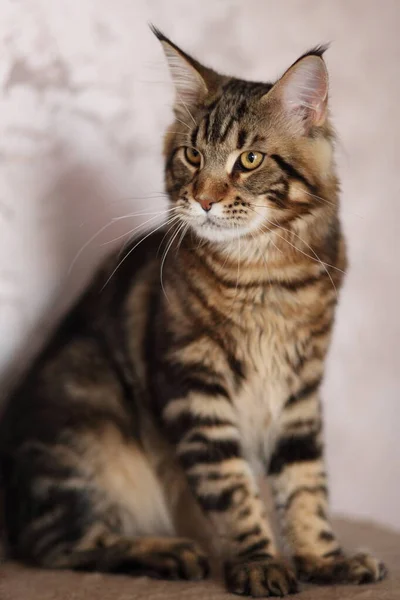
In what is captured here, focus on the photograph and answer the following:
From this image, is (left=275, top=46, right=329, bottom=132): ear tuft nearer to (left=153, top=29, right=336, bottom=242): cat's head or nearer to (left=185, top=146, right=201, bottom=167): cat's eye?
(left=153, top=29, right=336, bottom=242): cat's head

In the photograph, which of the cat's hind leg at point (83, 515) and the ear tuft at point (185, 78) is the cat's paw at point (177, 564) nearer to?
the cat's hind leg at point (83, 515)

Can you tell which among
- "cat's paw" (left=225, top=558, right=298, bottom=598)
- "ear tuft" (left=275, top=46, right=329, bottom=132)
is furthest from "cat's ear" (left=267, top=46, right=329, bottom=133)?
"cat's paw" (left=225, top=558, right=298, bottom=598)

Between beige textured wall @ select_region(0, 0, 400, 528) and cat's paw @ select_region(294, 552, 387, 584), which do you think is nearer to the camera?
cat's paw @ select_region(294, 552, 387, 584)

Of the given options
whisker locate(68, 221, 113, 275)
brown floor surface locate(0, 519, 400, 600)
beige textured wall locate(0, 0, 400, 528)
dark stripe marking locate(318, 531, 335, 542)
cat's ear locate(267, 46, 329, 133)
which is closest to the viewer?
brown floor surface locate(0, 519, 400, 600)

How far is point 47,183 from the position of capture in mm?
1875

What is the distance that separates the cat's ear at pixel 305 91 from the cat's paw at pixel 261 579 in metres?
0.80

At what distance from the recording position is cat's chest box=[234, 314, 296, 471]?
160cm

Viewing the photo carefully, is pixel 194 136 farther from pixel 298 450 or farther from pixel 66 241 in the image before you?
pixel 298 450

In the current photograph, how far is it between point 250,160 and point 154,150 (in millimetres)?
602

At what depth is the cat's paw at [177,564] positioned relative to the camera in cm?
150

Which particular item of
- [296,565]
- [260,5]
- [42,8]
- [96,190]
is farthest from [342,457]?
[42,8]

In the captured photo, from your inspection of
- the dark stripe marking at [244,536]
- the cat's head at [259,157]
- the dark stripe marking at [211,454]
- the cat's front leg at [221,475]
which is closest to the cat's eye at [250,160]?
the cat's head at [259,157]

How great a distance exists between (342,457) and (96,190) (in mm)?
1102

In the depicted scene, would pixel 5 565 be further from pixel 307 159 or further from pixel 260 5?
pixel 260 5
